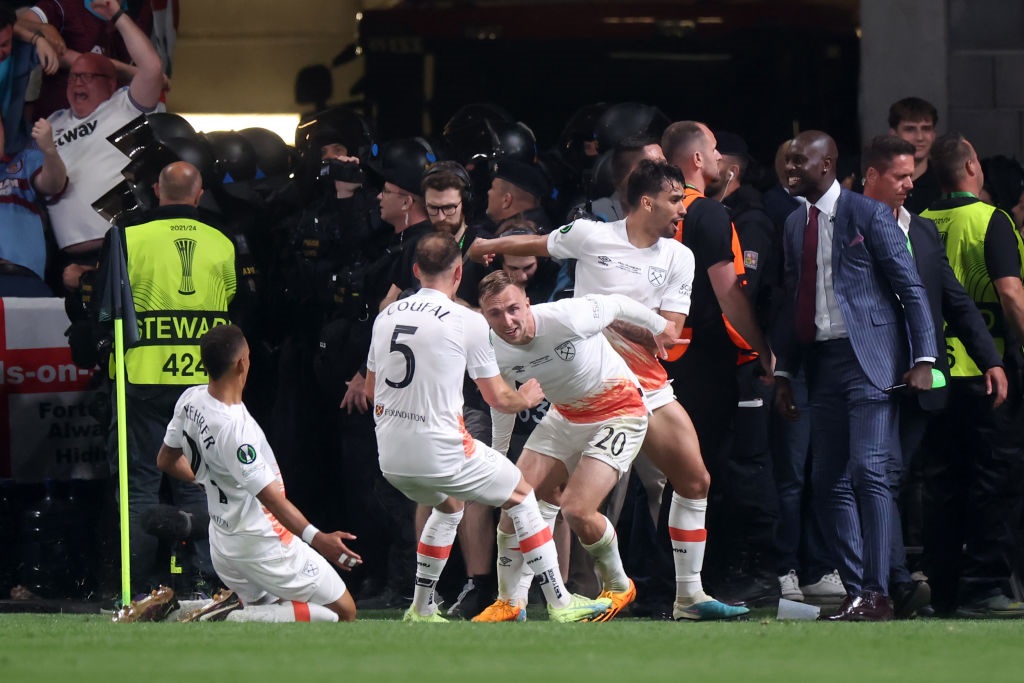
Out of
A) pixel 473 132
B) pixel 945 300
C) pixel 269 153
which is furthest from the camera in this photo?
pixel 269 153

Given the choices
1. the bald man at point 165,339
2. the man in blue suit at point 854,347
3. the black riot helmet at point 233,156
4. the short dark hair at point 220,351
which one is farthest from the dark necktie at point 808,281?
the black riot helmet at point 233,156

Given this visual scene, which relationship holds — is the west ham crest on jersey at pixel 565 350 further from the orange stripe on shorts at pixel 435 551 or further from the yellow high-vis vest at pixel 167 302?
the yellow high-vis vest at pixel 167 302

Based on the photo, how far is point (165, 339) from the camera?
9727 millimetres

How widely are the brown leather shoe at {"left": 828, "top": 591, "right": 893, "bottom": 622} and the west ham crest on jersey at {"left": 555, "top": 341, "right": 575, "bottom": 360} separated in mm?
1619

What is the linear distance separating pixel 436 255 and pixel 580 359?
77 cm

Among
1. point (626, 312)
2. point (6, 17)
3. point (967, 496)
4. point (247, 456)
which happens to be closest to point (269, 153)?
point (6, 17)

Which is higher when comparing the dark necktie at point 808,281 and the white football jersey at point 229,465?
the dark necktie at point 808,281

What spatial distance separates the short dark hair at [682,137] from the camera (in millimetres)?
9133

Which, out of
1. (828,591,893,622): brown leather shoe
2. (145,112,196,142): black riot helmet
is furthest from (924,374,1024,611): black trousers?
(145,112,196,142): black riot helmet

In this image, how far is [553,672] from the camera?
Result: 611cm

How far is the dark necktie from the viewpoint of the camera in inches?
336

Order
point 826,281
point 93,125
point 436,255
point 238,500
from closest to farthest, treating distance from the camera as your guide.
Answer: point 436,255 < point 238,500 < point 826,281 < point 93,125

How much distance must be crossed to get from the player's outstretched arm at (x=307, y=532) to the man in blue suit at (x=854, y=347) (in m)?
2.19

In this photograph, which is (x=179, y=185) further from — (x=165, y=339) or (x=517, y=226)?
(x=517, y=226)
